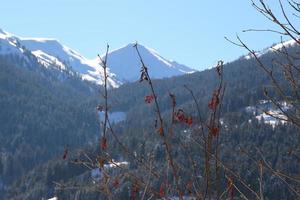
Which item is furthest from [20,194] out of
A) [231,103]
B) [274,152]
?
[231,103]

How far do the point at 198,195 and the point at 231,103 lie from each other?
158m

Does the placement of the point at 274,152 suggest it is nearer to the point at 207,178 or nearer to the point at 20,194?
the point at 20,194

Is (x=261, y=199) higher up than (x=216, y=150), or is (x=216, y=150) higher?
(x=216, y=150)

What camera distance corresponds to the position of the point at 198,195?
2.27m

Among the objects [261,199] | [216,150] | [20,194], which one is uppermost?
[216,150]

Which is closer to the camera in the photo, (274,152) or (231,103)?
(274,152)

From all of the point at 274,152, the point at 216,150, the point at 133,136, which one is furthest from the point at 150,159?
the point at 133,136

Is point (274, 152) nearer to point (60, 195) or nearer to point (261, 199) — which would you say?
point (60, 195)

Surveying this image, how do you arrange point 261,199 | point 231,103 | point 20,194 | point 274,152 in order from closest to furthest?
point 261,199
point 274,152
point 20,194
point 231,103

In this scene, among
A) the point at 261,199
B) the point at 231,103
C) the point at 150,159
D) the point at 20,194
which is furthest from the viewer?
the point at 231,103

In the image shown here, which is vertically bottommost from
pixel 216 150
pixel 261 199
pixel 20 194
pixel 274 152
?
pixel 20 194

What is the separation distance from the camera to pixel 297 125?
8.26ft

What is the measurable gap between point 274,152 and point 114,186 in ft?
337

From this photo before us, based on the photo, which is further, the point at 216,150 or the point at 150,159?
the point at 150,159
